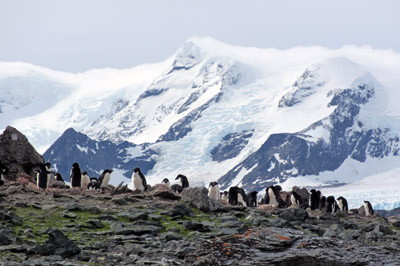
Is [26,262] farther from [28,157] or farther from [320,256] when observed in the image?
[28,157]

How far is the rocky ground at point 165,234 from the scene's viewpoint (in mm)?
15156

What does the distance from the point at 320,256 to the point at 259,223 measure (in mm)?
6461

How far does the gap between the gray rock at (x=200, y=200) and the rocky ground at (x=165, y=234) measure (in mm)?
35

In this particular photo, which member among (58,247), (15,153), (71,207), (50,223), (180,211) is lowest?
(58,247)

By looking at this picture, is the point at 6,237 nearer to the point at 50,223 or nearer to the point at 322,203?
the point at 50,223

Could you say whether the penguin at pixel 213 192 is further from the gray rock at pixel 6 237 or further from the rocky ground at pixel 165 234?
the gray rock at pixel 6 237

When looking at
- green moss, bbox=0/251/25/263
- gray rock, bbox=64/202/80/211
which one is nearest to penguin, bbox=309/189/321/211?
gray rock, bbox=64/202/80/211

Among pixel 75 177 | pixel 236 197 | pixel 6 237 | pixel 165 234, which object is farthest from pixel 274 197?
pixel 6 237

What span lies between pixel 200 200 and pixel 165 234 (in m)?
5.17

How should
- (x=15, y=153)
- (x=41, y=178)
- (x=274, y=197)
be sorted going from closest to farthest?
(x=41, y=178) → (x=15, y=153) → (x=274, y=197)

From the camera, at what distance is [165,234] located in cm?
1878

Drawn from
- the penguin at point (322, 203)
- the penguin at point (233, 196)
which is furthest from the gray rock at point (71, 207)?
the penguin at point (322, 203)

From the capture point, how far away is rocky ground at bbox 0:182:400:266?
15.2 meters

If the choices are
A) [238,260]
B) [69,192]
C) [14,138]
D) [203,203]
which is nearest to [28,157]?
[14,138]
